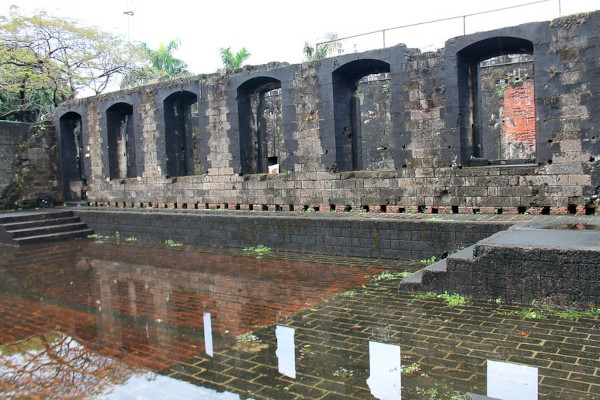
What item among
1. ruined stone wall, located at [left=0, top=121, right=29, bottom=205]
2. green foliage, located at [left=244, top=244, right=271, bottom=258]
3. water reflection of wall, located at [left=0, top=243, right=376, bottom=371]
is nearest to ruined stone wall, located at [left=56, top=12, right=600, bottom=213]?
green foliage, located at [left=244, top=244, right=271, bottom=258]

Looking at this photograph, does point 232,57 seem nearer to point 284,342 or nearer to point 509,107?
point 509,107

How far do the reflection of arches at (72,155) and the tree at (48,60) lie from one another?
20.0ft

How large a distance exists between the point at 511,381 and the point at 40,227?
13.5m

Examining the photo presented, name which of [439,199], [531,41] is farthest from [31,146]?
[531,41]

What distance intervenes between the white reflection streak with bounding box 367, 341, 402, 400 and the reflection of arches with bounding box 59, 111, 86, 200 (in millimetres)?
14998

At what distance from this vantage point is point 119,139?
54.2 feet

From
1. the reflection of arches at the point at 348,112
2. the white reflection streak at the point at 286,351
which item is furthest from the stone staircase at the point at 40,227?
the white reflection streak at the point at 286,351

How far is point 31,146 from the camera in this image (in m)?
17.0

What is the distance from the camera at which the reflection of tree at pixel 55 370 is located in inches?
159

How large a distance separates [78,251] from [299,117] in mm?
5776

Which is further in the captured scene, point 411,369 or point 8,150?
point 8,150

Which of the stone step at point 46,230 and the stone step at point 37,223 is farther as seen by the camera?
the stone step at point 37,223

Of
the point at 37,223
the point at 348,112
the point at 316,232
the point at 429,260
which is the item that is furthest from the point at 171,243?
the point at 429,260

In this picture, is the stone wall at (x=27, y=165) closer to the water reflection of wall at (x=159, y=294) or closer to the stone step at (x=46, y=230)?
the stone step at (x=46, y=230)
